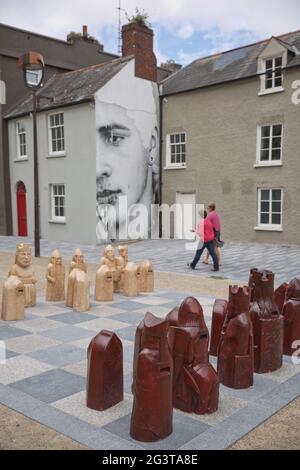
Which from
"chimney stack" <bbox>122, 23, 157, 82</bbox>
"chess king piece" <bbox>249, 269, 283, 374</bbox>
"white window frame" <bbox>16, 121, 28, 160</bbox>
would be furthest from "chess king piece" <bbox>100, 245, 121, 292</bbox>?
"white window frame" <bbox>16, 121, 28, 160</bbox>

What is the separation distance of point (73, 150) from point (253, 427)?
1507 centimetres

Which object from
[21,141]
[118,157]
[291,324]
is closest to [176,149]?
[118,157]

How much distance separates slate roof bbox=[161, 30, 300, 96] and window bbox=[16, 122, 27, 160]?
6.32 meters

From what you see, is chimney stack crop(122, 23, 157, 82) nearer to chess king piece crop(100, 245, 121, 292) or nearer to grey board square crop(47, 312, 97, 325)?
chess king piece crop(100, 245, 121, 292)

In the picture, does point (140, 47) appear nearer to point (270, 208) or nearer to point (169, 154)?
point (169, 154)

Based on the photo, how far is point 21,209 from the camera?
19.6 meters

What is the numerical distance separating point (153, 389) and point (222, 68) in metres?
16.8

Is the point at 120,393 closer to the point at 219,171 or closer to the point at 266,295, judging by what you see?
the point at 266,295

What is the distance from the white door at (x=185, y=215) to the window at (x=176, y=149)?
1.43 m

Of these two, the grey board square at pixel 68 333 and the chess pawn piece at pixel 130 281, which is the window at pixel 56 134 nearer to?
the chess pawn piece at pixel 130 281

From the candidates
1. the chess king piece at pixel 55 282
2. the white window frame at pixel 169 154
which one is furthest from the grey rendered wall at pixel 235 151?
the chess king piece at pixel 55 282

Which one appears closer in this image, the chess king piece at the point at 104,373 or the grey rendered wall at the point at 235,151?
the chess king piece at the point at 104,373

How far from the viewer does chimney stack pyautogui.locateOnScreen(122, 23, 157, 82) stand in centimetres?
1761

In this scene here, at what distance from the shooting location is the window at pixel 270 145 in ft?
51.7
